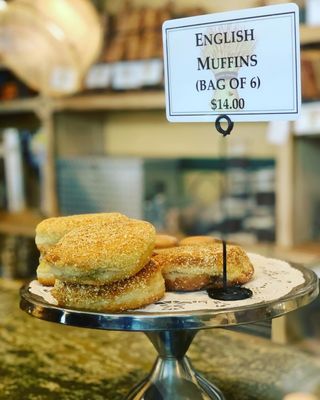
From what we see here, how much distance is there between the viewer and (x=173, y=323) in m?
0.80

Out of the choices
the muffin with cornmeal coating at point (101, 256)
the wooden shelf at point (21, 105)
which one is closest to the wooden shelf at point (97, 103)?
the wooden shelf at point (21, 105)

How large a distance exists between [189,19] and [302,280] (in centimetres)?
42

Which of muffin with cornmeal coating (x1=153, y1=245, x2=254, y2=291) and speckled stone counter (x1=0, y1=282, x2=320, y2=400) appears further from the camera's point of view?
speckled stone counter (x1=0, y1=282, x2=320, y2=400)

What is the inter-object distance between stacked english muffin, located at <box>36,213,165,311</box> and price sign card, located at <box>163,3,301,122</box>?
0.66 feet

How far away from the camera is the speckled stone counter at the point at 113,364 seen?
4.00ft

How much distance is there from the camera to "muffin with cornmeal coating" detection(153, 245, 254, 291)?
3.03 feet

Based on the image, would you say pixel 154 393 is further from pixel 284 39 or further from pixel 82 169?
pixel 82 169

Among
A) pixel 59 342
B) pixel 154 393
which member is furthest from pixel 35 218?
pixel 154 393

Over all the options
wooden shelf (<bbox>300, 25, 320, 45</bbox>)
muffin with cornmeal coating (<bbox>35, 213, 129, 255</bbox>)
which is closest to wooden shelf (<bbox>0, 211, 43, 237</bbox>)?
wooden shelf (<bbox>300, 25, 320, 45</bbox>)

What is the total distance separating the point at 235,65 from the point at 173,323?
14.1 inches

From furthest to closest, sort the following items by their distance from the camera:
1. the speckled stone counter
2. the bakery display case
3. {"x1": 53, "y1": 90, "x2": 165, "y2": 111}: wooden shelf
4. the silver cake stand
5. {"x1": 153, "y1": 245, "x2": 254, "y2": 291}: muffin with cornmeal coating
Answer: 1. {"x1": 53, "y1": 90, "x2": 165, "y2": 111}: wooden shelf
2. the bakery display case
3. the speckled stone counter
4. {"x1": 153, "y1": 245, "x2": 254, "y2": 291}: muffin with cornmeal coating
5. the silver cake stand

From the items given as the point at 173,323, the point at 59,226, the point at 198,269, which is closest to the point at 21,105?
the point at 59,226

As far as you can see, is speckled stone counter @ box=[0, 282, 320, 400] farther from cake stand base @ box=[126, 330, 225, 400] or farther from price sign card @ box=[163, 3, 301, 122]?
price sign card @ box=[163, 3, 301, 122]

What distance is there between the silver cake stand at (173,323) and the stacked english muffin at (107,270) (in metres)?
0.02
